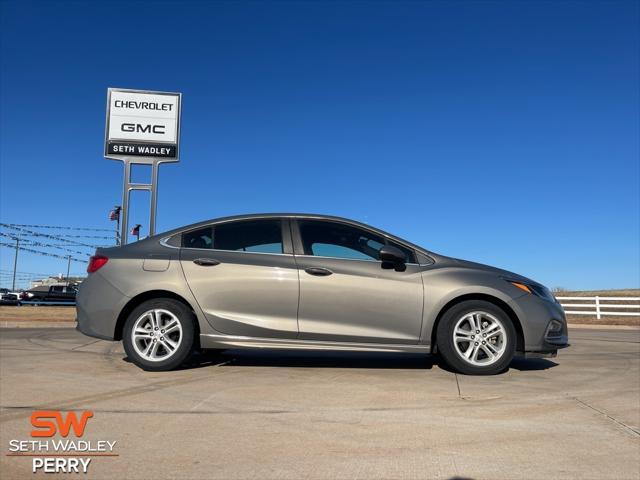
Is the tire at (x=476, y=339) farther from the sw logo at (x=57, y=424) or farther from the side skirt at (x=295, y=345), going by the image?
the sw logo at (x=57, y=424)

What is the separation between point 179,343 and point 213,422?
70.0 inches

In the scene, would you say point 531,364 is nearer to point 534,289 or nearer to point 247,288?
point 534,289

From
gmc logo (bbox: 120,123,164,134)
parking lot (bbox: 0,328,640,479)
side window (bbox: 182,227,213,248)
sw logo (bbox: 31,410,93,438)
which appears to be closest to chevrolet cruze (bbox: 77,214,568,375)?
side window (bbox: 182,227,213,248)

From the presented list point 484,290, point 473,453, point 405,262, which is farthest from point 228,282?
point 473,453

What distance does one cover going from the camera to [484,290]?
15.9ft

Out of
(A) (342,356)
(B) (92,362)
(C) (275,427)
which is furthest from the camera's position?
(A) (342,356)

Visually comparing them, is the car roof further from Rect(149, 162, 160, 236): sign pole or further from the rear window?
Rect(149, 162, 160, 236): sign pole

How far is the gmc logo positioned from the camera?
12.8 m

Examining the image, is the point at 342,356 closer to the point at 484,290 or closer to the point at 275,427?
the point at 484,290

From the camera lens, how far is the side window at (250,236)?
513cm

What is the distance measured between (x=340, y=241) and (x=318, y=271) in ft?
1.49

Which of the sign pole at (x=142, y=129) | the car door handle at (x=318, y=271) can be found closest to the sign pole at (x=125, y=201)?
the sign pole at (x=142, y=129)

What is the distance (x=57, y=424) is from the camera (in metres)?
3.04

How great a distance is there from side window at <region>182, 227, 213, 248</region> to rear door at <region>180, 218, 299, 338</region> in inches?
2.8
